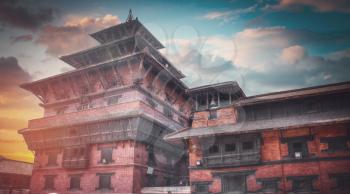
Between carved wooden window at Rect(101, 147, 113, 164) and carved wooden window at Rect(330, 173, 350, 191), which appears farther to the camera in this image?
carved wooden window at Rect(101, 147, 113, 164)

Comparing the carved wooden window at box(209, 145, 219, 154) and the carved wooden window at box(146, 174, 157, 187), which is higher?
the carved wooden window at box(209, 145, 219, 154)

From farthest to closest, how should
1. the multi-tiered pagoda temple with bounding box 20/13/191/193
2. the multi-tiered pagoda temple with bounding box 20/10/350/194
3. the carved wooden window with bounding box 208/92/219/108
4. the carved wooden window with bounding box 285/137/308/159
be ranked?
the multi-tiered pagoda temple with bounding box 20/13/191/193
the carved wooden window with bounding box 208/92/219/108
the carved wooden window with bounding box 285/137/308/159
the multi-tiered pagoda temple with bounding box 20/10/350/194

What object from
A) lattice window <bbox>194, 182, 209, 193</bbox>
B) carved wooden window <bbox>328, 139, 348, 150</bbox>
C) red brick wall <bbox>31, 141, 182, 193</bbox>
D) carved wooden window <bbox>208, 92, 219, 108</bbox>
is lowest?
lattice window <bbox>194, 182, 209, 193</bbox>

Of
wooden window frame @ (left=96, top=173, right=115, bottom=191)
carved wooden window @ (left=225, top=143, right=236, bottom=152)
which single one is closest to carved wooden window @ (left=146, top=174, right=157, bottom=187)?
wooden window frame @ (left=96, top=173, right=115, bottom=191)

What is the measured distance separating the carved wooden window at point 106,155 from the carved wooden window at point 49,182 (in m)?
6.49

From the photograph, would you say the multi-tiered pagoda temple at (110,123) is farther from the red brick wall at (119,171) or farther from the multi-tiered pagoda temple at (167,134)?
the multi-tiered pagoda temple at (167,134)

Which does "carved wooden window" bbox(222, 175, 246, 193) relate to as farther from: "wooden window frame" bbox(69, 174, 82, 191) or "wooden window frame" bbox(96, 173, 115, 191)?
"wooden window frame" bbox(69, 174, 82, 191)

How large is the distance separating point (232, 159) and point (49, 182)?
19733 millimetres

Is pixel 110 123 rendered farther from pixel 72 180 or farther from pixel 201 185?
pixel 201 185

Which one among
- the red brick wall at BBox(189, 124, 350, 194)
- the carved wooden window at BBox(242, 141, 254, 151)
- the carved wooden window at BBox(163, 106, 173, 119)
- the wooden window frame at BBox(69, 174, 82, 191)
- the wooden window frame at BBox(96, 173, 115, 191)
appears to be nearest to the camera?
the red brick wall at BBox(189, 124, 350, 194)

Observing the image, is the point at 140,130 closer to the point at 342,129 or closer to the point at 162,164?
the point at 162,164

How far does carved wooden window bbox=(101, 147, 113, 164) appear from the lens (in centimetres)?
2689

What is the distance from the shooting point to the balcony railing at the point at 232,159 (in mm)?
20617

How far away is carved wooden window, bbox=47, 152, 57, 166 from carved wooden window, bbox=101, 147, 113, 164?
254 inches
